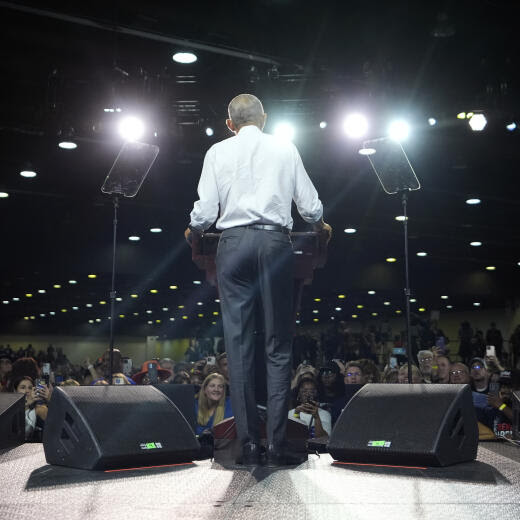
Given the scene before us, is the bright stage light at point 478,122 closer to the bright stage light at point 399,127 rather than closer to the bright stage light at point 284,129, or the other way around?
the bright stage light at point 399,127

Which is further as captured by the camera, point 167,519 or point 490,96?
point 490,96

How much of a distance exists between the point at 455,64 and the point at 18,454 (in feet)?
20.6

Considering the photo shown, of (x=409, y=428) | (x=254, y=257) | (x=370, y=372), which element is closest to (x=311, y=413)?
(x=409, y=428)

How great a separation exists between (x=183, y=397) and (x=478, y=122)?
19.4 feet

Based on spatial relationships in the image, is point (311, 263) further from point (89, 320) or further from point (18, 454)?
point (89, 320)

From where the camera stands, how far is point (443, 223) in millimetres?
13469

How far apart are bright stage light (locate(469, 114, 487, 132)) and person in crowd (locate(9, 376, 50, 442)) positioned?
5517mm

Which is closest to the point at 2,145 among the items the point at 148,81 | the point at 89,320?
the point at 148,81

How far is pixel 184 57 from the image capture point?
7320mm

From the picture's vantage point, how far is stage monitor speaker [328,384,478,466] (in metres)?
2.58

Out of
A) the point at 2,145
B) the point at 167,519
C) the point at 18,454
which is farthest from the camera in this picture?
the point at 2,145

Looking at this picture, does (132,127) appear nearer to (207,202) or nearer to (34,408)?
(34,408)

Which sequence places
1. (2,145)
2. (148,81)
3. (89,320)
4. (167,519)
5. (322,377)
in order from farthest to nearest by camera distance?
1. (89,320)
2. (2,145)
3. (148,81)
4. (322,377)
5. (167,519)

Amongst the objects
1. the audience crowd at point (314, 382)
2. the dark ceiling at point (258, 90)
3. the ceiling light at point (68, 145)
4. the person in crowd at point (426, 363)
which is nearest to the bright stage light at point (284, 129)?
the dark ceiling at point (258, 90)
